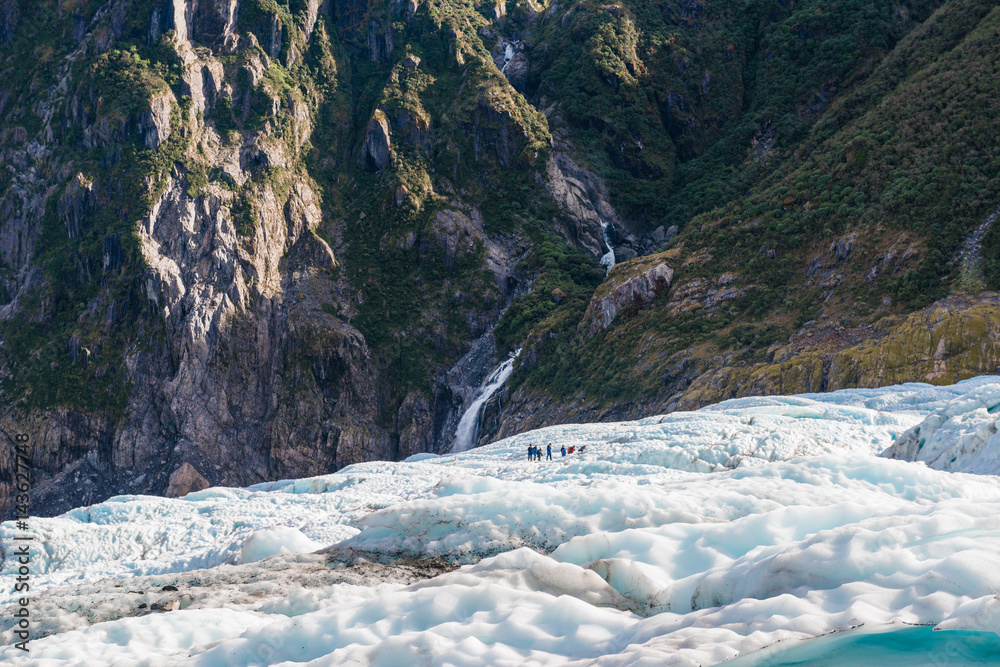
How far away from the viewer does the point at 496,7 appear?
106 metres

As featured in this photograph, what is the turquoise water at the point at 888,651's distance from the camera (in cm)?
561

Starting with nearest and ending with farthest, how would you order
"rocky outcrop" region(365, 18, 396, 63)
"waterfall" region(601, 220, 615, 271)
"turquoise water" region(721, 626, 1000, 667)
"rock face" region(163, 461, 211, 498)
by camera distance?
"turquoise water" region(721, 626, 1000, 667)
"rock face" region(163, 461, 211, 498)
"waterfall" region(601, 220, 615, 271)
"rocky outcrop" region(365, 18, 396, 63)

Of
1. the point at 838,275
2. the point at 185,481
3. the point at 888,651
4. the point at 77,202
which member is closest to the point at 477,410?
the point at 185,481

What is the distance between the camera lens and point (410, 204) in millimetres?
81750

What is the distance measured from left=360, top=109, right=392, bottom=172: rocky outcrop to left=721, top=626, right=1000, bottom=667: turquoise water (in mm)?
83004

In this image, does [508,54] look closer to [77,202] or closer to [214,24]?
[214,24]

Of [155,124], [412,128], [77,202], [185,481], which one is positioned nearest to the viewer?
[185,481]

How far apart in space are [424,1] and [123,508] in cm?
9048

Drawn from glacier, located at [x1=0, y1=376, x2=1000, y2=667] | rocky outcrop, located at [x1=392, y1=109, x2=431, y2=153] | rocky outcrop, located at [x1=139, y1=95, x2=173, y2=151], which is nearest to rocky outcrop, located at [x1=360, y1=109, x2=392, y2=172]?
rocky outcrop, located at [x1=392, y1=109, x2=431, y2=153]

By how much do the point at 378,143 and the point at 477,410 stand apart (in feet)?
125

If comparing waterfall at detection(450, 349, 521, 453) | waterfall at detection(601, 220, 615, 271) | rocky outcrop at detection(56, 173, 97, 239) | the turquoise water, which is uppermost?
rocky outcrop at detection(56, 173, 97, 239)

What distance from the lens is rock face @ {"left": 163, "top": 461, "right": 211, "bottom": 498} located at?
65.4m

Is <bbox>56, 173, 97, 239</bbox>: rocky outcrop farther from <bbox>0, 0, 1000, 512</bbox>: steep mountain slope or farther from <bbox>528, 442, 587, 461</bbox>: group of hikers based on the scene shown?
<bbox>528, 442, 587, 461</bbox>: group of hikers

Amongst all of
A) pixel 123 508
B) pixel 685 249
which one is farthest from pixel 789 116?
pixel 123 508
